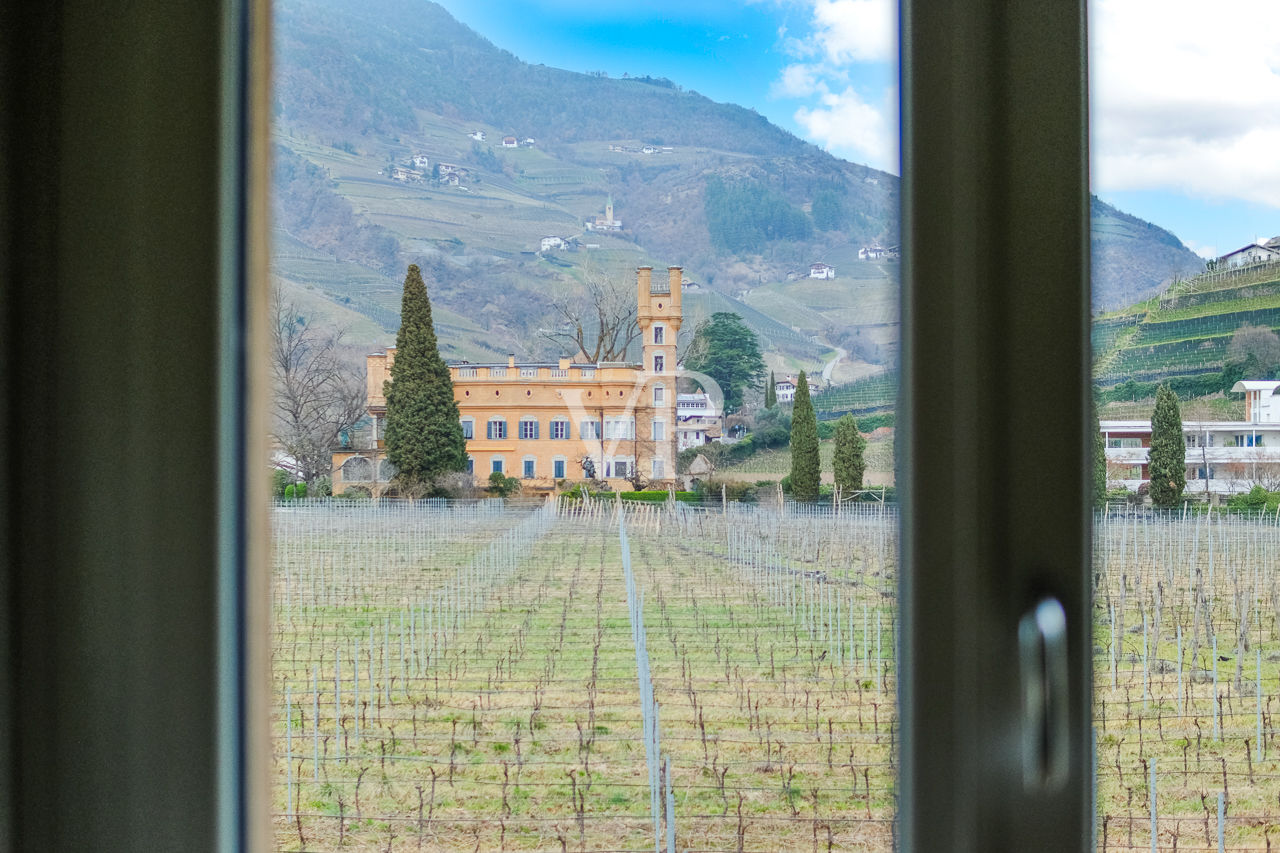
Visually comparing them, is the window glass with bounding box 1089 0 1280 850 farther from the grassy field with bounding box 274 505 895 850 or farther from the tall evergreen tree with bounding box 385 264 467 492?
the tall evergreen tree with bounding box 385 264 467 492

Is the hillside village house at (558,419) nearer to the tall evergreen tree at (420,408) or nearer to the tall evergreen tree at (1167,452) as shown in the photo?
the tall evergreen tree at (420,408)

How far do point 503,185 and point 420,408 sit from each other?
313 mm

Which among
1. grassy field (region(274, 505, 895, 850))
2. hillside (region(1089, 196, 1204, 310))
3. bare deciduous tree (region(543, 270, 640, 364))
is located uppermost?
hillside (region(1089, 196, 1204, 310))

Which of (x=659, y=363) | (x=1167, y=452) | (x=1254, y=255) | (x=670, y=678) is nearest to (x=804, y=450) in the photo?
(x=659, y=363)

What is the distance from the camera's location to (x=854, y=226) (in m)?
1.11

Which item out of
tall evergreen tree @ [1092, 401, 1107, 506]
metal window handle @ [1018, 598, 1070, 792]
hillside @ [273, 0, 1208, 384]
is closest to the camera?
metal window handle @ [1018, 598, 1070, 792]

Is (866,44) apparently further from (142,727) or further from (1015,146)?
(142,727)

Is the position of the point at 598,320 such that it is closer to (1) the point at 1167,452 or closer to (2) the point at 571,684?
(2) the point at 571,684

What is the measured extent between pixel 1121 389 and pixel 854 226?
38 cm

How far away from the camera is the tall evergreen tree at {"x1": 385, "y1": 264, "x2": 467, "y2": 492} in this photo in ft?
3.70

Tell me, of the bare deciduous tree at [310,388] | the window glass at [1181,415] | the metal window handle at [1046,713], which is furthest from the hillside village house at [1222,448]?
the bare deciduous tree at [310,388]

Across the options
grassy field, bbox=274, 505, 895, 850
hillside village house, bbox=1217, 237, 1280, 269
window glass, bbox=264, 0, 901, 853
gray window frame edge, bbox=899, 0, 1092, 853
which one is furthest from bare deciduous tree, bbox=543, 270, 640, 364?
hillside village house, bbox=1217, 237, 1280, 269

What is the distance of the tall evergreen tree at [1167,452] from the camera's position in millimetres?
1064

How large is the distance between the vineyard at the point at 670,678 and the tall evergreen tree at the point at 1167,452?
0.14 ft
